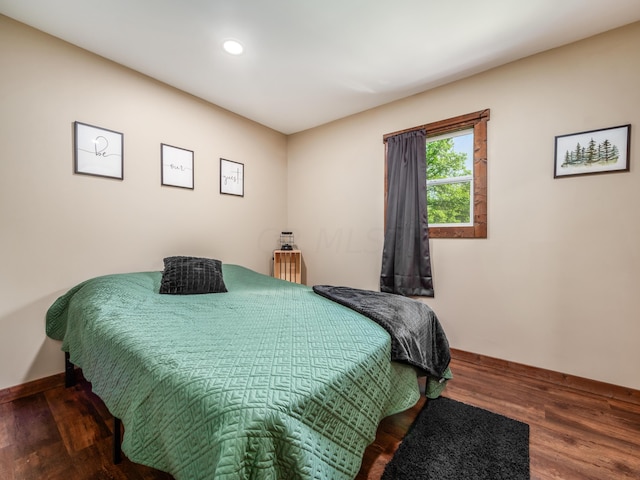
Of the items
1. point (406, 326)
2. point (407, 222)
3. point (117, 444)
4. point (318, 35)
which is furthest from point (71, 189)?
point (407, 222)

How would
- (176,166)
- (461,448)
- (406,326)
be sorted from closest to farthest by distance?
(461,448), (406,326), (176,166)

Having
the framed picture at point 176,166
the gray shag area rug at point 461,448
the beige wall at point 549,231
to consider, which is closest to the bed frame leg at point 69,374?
the framed picture at point 176,166

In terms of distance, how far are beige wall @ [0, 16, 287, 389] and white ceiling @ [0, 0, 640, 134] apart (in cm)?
22

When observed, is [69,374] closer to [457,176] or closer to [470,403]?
[470,403]

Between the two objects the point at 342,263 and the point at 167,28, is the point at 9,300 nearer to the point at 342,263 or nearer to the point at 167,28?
the point at 167,28

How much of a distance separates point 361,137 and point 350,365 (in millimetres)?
2720

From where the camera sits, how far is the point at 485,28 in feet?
6.26

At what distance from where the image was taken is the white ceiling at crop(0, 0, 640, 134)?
5.74 ft

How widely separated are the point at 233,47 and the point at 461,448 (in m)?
2.95

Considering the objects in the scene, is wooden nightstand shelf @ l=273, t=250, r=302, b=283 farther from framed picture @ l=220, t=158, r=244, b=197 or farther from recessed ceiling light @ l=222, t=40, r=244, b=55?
recessed ceiling light @ l=222, t=40, r=244, b=55

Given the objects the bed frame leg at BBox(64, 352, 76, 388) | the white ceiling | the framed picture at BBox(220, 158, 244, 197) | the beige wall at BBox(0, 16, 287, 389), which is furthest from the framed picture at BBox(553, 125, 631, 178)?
the bed frame leg at BBox(64, 352, 76, 388)

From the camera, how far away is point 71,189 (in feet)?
6.87

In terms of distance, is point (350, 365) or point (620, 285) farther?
point (620, 285)

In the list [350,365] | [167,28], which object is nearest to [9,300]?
[167,28]
